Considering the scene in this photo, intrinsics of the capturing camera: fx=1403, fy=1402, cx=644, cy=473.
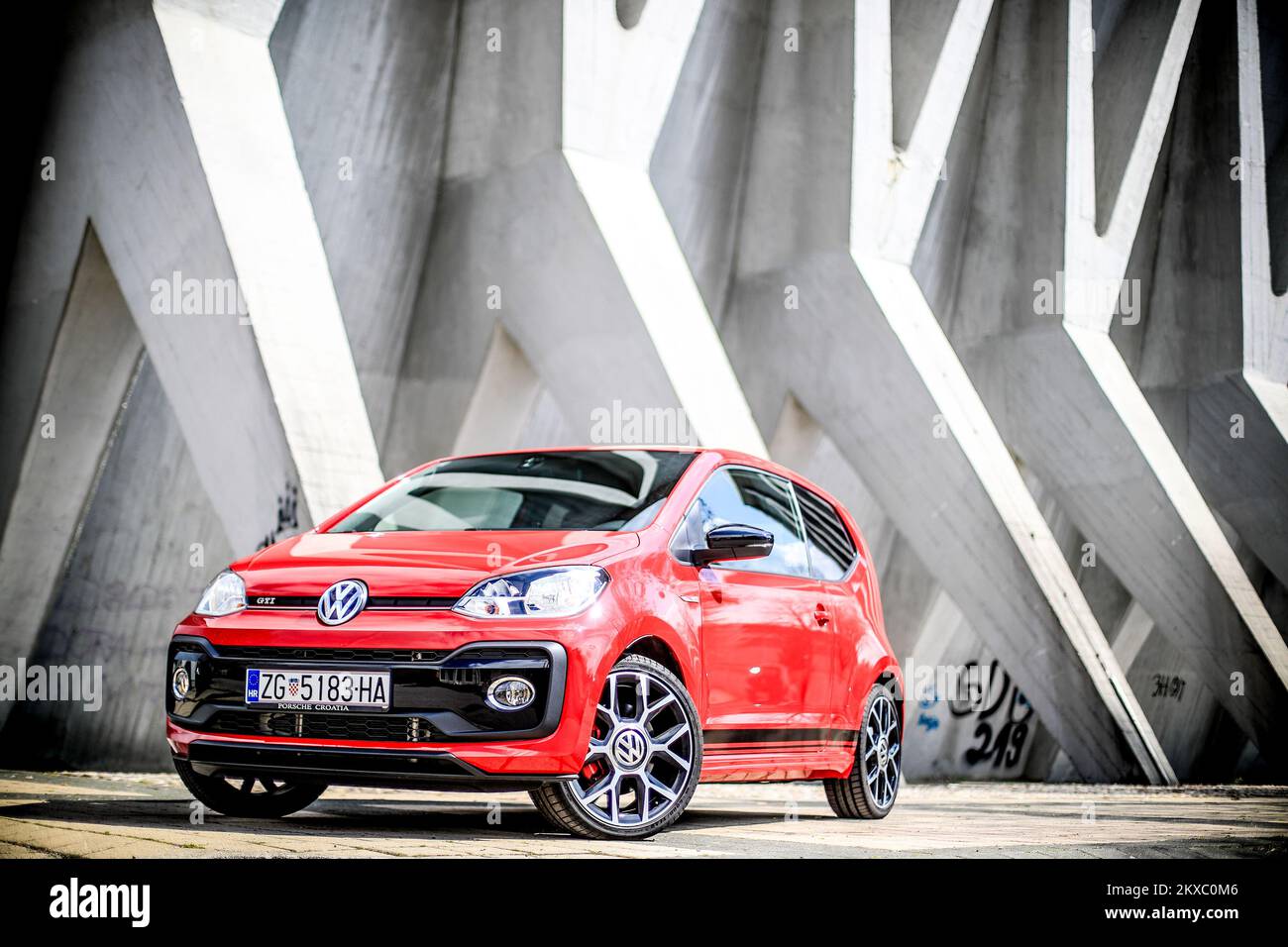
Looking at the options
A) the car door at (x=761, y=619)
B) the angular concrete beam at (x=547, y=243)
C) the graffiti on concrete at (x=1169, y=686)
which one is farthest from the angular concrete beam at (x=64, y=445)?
the graffiti on concrete at (x=1169, y=686)

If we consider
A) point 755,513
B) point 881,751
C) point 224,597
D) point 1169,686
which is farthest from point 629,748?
point 1169,686

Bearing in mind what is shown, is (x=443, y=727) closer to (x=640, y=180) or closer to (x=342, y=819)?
(x=342, y=819)

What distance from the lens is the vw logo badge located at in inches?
191

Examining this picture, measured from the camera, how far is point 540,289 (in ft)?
41.3

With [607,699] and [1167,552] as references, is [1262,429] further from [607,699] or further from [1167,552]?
[607,699]

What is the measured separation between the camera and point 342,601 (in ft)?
16.1

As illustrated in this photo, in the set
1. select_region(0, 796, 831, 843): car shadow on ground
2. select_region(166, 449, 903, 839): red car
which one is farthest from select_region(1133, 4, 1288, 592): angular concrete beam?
select_region(166, 449, 903, 839): red car

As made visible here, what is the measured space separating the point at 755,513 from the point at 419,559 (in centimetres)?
189

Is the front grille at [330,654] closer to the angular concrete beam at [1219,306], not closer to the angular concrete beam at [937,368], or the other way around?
the angular concrete beam at [937,368]

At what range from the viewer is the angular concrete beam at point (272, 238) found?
9.32m

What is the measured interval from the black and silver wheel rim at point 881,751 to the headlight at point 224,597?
3.24 meters

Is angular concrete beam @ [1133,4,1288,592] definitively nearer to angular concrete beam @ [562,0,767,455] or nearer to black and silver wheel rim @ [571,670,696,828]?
angular concrete beam @ [562,0,767,455]

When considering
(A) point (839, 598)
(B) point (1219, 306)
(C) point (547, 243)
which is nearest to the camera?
(A) point (839, 598)

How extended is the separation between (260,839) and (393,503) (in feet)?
6.61
